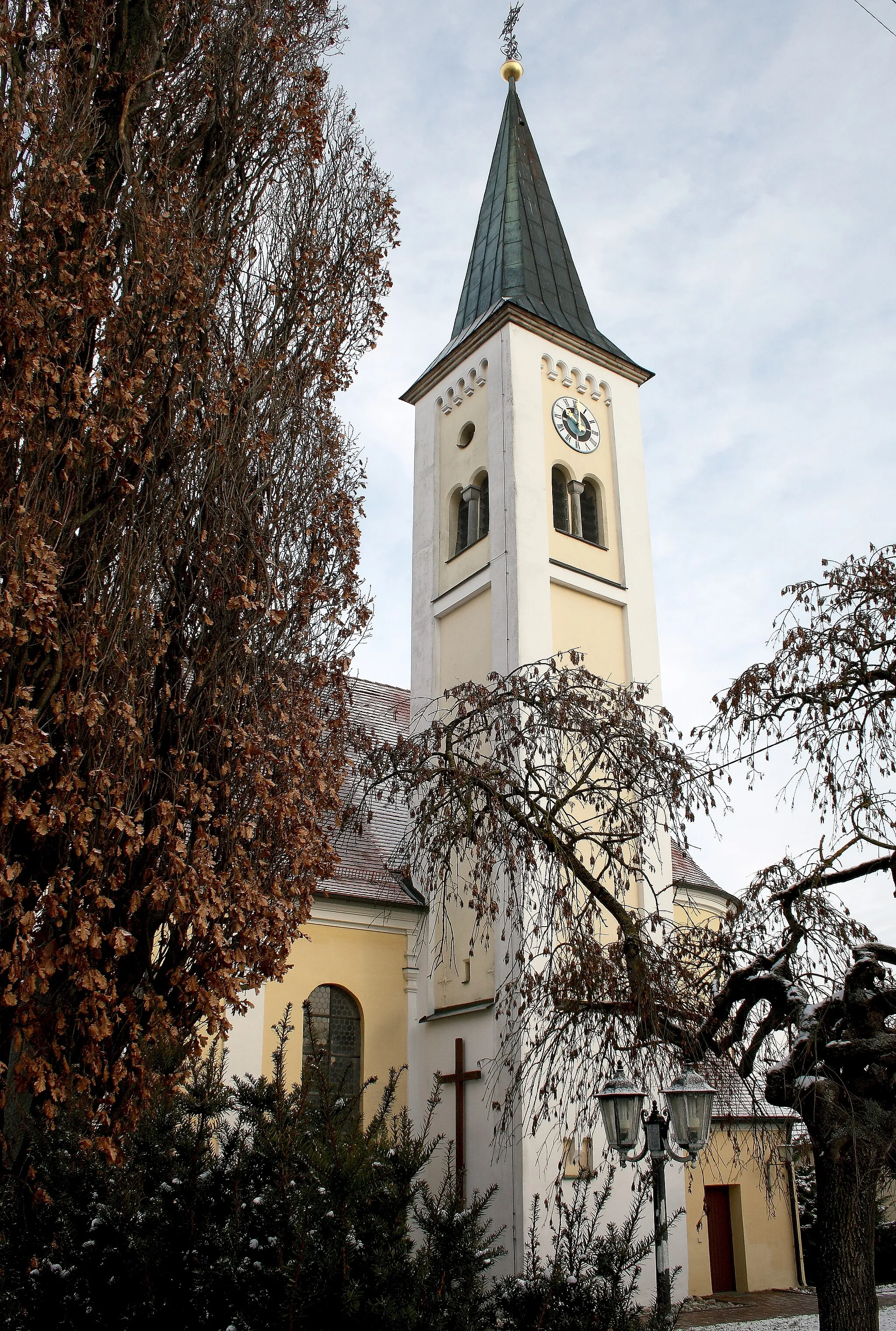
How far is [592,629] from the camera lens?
1814 cm

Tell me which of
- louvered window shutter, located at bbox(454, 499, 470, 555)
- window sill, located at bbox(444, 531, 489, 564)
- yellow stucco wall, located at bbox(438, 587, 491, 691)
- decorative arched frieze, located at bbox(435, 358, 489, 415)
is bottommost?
yellow stucco wall, located at bbox(438, 587, 491, 691)

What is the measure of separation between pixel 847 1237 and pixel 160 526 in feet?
21.8

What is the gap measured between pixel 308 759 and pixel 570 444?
1215cm

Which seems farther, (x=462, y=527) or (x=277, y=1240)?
(x=462, y=527)

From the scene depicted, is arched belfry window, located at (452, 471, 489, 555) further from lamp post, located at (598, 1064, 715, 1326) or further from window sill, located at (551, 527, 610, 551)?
lamp post, located at (598, 1064, 715, 1326)

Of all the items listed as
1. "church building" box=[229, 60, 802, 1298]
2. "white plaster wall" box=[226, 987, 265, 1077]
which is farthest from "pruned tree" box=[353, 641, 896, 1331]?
"white plaster wall" box=[226, 987, 265, 1077]

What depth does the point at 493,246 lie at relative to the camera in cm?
2247

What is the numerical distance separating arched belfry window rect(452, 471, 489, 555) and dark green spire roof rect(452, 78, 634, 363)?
314cm

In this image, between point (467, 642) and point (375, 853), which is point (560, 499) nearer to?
point (467, 642)

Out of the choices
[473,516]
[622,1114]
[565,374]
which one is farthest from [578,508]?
[622,1114]

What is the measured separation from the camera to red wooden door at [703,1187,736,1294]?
1844 cm

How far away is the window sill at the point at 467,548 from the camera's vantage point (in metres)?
18.5

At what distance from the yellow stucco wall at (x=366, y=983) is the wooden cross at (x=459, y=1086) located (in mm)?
784

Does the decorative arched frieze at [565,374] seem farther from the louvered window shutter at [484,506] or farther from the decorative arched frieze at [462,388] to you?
the louvered window shutter at [484,506]
